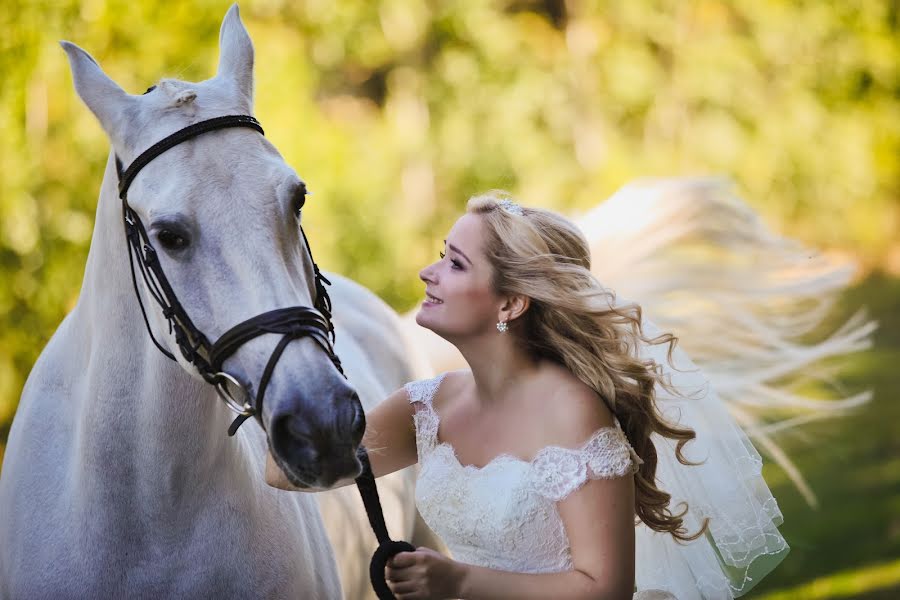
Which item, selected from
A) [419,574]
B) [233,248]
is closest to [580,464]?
[419,574]

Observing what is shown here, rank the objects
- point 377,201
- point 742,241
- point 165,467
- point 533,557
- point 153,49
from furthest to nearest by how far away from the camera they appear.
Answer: point 377,201
point 153,49
point 742,241
point 533,557
point 165,467

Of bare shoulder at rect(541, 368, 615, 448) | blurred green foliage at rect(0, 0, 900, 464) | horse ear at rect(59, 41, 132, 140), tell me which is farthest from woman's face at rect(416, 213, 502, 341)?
blurred green foliage at rect(0, 0, 900, 464)

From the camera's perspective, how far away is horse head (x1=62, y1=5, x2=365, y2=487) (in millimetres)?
1825

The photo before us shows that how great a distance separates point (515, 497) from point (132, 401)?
3.16ft

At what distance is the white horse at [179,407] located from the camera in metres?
1.89

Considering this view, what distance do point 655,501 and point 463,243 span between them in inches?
35.8

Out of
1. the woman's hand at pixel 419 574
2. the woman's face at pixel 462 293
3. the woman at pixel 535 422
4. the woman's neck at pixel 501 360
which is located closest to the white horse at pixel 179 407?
the woman at pixel 535 422

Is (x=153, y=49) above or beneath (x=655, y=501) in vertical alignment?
above

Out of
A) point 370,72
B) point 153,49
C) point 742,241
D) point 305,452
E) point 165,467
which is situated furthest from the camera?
point 370,72

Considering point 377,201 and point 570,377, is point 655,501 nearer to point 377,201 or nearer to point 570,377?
point 570,377

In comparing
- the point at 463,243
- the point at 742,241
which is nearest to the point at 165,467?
the point at 463,243

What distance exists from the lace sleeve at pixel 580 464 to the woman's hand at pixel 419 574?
370 mm

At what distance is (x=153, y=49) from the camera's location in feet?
20.6

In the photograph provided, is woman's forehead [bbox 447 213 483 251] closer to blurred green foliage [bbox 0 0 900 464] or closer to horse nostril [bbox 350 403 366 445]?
horse nostril [bbox 350 403 366 445]
